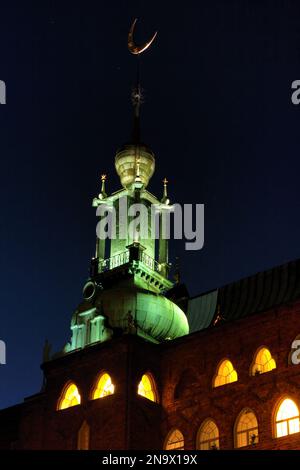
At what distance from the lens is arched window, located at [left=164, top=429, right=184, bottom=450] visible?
168 feet

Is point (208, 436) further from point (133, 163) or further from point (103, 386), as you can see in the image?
point (133, 163)

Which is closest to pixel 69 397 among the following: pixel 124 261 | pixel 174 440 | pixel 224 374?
pixel 174 440

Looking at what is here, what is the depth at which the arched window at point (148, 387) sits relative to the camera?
52.8 m

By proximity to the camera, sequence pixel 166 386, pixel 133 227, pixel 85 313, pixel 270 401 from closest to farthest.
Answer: pixel 270 401
pixel 166 386
pixel 85 313
pixel 133 227

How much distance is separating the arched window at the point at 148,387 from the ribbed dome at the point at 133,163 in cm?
1597

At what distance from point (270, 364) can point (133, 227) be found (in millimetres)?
15936

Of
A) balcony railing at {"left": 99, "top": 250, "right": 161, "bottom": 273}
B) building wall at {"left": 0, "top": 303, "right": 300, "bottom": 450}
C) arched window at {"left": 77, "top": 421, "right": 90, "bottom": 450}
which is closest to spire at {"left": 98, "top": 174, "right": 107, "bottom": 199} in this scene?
balcony railing at {"left": 99, "top": 250, "right": 161, "bottom": 273}

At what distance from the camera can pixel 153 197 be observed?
64.6 meters

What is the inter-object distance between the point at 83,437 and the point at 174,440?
498 cm

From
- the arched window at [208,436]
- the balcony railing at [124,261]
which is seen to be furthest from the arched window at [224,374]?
the balcony railing at [124,261]

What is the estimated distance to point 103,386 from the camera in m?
53.5
